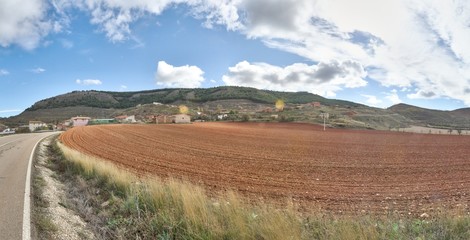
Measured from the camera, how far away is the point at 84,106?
193375 millimetres

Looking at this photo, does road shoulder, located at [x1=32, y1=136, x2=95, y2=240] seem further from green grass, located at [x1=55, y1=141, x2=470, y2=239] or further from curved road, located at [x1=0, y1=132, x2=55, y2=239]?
green grass, located at [x1=55, y1=141, x2=470, y2=239]

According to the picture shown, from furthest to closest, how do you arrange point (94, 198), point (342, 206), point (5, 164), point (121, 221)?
point (5, 164), point (94, 198), point (342, 206), point (121, 221)

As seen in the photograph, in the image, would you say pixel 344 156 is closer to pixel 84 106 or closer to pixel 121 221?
pixel 121 221

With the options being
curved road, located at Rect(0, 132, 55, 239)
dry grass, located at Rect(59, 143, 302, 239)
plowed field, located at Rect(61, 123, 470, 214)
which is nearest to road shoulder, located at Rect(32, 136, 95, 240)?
curved road, located at Rect(0, 132, 55, 239)

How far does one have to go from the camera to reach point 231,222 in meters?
7.60

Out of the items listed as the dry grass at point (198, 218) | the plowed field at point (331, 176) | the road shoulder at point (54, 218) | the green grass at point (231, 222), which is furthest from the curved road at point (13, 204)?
the plowed field at point (331, 176)

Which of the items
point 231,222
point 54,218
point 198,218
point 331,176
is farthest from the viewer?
point 331,176

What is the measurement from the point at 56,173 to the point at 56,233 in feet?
37.4

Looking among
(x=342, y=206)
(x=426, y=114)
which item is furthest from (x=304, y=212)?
(x=426, y=114)

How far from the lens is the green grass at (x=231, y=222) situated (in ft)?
21.8

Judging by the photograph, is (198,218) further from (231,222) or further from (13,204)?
(13,204)

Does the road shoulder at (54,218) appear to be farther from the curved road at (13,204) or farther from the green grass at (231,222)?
the green grass at (231,222)

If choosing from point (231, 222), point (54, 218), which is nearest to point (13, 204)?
point (54, 218)

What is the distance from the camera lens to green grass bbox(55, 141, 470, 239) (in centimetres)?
665
